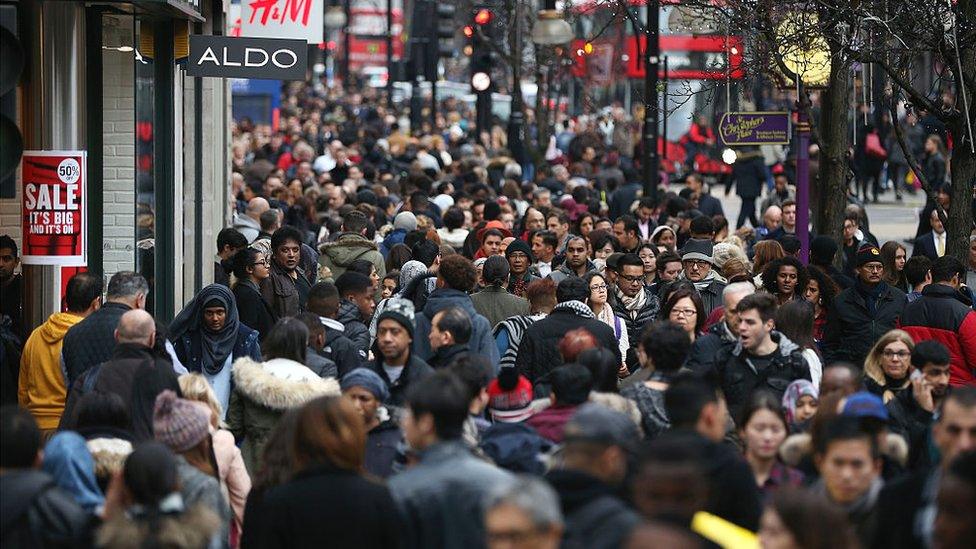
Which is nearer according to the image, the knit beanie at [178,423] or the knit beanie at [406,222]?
the knit beanie at [178,423]

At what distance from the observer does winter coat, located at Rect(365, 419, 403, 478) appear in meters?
7.99

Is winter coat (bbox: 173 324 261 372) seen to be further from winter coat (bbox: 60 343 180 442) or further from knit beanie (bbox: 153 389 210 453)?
knit beanie (bbox: 153 389 210 453)

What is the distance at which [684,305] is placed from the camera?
35.1ft

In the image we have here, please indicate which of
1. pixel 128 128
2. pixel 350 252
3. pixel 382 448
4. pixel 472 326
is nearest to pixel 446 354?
pixel 472 326

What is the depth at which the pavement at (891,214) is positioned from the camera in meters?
28.4

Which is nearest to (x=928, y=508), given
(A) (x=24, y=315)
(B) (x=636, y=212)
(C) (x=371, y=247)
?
(A) (x=24, y=315)

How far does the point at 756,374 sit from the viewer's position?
30.1ft

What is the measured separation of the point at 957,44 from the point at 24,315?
6.87 meters

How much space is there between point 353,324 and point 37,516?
16.5 feet

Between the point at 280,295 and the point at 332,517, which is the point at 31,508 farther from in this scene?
the point at 280,295

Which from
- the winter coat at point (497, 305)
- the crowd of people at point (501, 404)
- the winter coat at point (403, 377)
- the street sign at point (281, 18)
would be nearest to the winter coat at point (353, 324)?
the crowd of people at point (501, 404)

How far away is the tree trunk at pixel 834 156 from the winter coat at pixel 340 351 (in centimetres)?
727

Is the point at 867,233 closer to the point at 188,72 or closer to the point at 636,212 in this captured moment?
the point at 636,212

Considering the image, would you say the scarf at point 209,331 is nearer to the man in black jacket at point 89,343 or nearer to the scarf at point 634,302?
the man in black jacket at point 89,343
